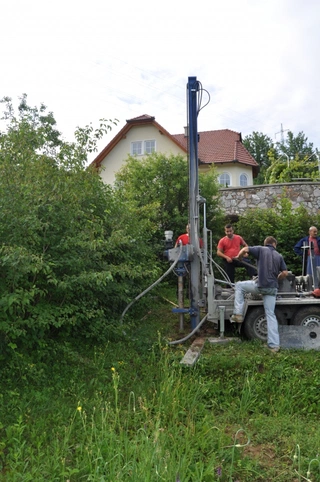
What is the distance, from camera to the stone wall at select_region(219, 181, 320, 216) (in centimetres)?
1627

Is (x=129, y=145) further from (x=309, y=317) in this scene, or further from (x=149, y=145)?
(x=309, y=317)

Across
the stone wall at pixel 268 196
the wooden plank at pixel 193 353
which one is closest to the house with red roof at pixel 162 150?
the stone wall at pixel 268 196

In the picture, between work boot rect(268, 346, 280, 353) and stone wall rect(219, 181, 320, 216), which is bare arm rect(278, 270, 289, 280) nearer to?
work boot rect(268, 346, 280, 353)

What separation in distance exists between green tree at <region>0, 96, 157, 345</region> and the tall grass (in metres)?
0.52

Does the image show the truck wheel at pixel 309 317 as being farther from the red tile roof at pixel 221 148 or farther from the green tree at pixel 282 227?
the red tile roof at pixel 221 148

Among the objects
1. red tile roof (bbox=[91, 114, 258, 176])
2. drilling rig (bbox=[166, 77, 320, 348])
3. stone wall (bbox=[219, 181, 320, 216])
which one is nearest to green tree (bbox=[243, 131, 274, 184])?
red tile roof (bbox=[91, 114, 258, 176])

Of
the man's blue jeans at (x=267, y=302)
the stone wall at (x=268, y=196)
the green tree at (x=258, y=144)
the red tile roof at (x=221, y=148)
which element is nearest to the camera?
the man's blue jeans at (x=267, y=302)

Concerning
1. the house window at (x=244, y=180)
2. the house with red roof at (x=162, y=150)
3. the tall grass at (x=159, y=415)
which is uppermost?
the house with red roof at (x=162, y=150)

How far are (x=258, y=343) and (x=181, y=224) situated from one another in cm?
582

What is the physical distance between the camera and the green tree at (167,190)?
1286cm

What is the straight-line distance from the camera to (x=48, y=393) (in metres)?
5.30

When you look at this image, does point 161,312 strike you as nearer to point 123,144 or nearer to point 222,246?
point 222,246

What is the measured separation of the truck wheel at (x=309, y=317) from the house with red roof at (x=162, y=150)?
70.2 ft

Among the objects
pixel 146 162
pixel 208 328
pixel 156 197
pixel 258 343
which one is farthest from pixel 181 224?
pixel 258 343
